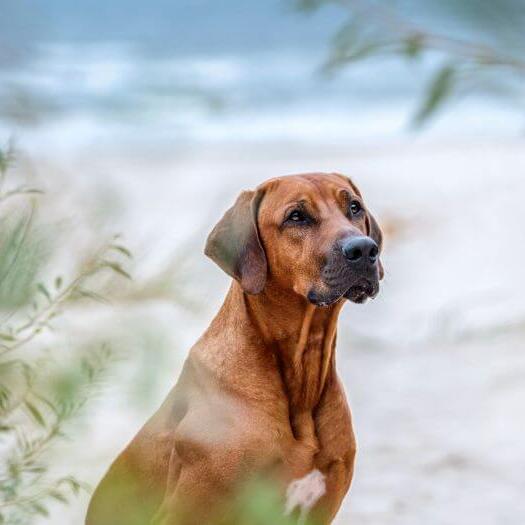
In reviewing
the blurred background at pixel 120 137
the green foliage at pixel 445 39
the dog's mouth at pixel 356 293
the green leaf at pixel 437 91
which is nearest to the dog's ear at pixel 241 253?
the dog's mouth at pixel 356 293

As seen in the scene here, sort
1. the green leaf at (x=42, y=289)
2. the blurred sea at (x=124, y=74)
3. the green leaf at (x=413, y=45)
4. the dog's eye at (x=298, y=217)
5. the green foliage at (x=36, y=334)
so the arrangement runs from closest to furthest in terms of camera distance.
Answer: the blurred sea at (x=124, y=74)
the green foliage at (x=36, y=334)
the green leaf at (x=42, y=289)
the green leaf at (x=413, y=45)
the dog's eye at (x=298, y=217)

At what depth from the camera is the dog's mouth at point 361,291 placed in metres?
2.30

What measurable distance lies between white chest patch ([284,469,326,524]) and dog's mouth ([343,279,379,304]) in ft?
1.50

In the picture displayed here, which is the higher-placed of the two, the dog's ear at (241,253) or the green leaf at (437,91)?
the dog's ear at (241,253)

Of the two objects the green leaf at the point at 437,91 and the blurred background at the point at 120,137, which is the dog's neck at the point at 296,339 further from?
the green leaf at the point at 437,91

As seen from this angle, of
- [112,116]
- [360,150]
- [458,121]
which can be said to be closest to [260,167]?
[360,150]

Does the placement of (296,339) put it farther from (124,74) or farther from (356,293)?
(124,74)

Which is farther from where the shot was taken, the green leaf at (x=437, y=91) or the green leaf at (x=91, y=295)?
the green leaf at (x=437, y=91)

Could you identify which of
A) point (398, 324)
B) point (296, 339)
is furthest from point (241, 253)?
point (398, 324)

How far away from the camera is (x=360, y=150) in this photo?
12.5 meters

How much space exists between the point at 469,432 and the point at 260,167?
5.93 metres

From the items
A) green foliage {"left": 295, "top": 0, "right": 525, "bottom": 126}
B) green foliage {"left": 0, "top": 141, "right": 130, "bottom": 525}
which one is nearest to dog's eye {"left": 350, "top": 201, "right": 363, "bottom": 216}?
green foliage {"left": 295, "top": 0, "right": 525, "bottom": 126}

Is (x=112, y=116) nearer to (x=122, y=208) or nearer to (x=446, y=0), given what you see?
(x=122, y=208)

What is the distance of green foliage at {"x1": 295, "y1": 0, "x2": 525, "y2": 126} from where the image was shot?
1422 millimetres
